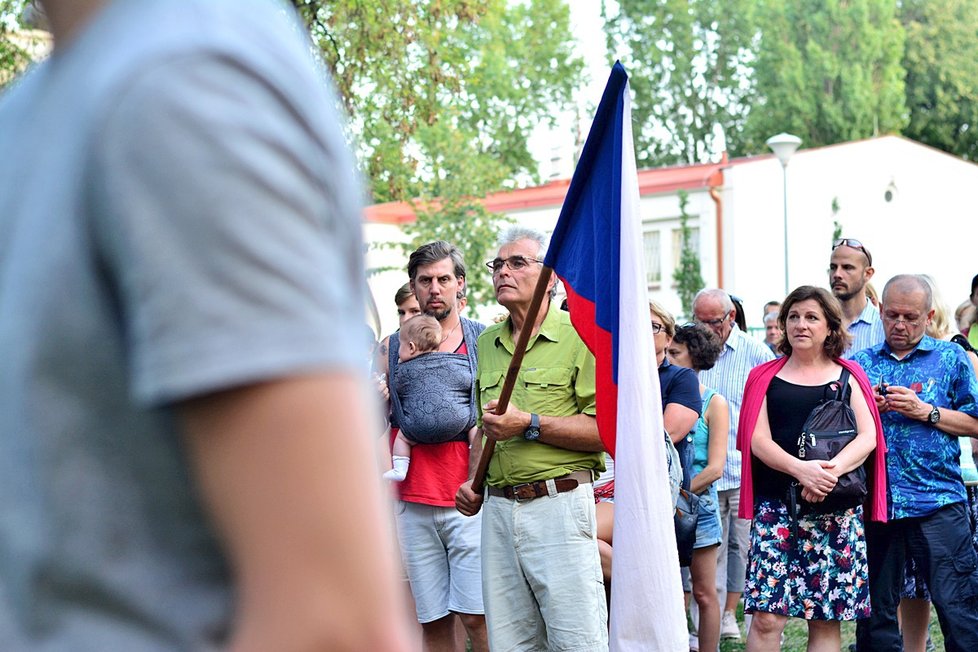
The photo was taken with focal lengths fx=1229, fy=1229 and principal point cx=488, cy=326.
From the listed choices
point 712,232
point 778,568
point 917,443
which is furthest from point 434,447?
point 712,232

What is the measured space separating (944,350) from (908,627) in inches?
67.1

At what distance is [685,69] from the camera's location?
2251 inches

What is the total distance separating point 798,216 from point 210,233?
34.5 m

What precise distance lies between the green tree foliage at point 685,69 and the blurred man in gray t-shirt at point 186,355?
56.8m

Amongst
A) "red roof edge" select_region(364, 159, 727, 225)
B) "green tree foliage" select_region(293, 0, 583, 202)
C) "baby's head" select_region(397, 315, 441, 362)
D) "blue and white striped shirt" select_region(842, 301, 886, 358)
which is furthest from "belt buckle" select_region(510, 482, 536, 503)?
"red roof edge" select_region(364, 159, 727, 225)

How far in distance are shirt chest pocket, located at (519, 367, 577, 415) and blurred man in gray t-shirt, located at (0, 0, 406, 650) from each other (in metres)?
4.65

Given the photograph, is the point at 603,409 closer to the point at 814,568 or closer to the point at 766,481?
the point at 766,481

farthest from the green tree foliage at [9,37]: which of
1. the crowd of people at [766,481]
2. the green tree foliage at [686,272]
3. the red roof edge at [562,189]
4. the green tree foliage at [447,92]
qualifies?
the green tree foliage at [686,272]

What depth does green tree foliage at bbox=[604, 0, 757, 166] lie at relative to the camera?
56688 millimetres

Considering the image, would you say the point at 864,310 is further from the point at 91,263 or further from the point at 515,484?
the point at 91,263

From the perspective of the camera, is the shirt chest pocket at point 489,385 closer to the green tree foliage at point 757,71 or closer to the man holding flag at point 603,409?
the man holding flag at point 603,409

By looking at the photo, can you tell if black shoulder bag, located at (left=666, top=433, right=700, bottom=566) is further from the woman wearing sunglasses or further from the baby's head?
the baby's head

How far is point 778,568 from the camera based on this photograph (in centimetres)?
621

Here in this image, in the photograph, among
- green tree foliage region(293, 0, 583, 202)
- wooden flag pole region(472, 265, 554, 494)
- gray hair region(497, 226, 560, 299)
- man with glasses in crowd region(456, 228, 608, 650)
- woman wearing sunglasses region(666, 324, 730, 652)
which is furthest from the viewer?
green tree foliage region(293, 0, 583, 202)
